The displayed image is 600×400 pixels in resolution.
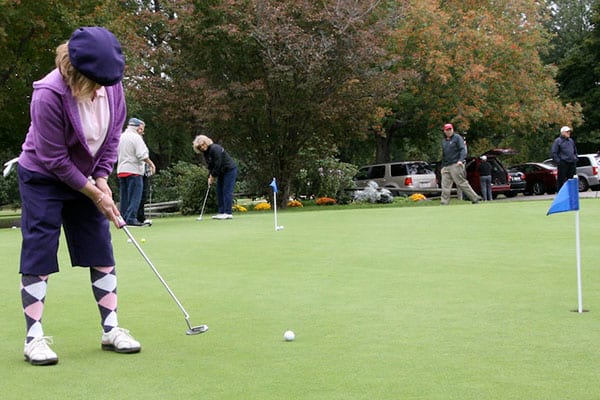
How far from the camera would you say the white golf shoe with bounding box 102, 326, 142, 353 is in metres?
4.88

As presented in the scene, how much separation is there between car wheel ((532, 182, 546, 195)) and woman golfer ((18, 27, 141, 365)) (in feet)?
102

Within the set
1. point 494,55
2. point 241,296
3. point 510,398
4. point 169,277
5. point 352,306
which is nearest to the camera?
point 510,398

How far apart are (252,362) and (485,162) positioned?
22583 millimetres

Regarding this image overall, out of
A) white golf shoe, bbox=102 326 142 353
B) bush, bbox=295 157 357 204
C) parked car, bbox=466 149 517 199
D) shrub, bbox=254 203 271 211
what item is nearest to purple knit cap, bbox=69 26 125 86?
white golf shoe, bbox=102 326 142 353

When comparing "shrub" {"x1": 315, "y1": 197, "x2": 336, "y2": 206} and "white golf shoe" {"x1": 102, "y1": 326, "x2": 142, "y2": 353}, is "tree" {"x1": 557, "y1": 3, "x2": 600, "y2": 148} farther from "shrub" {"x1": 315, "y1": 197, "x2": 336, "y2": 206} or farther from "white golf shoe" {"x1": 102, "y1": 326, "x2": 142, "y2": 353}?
"white golf shoe" {"x1": 102, "y1": 326, "x2": 142, "y2": 353}

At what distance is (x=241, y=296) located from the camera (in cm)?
682

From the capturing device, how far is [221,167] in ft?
55.5

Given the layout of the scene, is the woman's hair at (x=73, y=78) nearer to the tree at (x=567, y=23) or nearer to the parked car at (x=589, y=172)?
the parked car at (x=589, y=172)

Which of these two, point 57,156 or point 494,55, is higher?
point 494,55

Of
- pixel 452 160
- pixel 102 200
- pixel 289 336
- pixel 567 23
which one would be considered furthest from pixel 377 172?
pixel 567 23

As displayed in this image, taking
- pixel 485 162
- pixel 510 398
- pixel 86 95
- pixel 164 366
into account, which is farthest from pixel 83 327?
pixel 485 162

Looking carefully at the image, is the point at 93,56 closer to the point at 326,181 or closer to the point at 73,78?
the point at 73,78

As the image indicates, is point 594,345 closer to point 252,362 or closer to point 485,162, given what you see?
point 252,362

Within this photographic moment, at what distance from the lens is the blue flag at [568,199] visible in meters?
5.84
